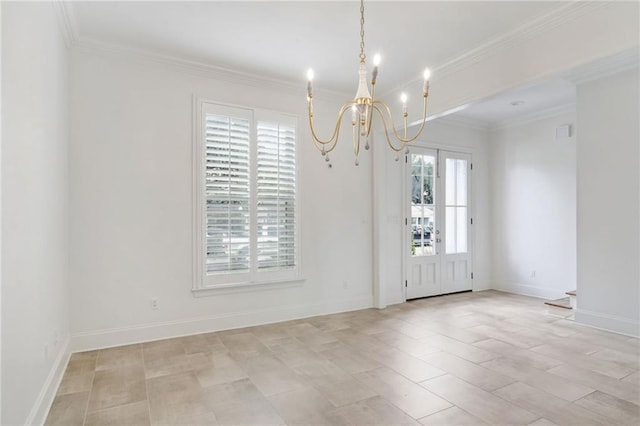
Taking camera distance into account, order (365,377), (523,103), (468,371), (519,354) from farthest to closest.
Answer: (523,103) → (519,354) → (468,371) → (365,377)

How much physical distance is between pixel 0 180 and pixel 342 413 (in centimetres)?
238

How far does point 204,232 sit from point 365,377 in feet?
7.76

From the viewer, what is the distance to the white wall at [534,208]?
5684 millimetres

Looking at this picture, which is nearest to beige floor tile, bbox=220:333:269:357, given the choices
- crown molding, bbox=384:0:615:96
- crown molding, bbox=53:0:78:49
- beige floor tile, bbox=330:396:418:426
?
beige floor tile, bbox=330:396:418:426

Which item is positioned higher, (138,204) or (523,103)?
(523,103)

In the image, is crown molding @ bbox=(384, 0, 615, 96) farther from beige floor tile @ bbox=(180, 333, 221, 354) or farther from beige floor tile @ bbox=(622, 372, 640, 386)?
beige floor tile @ bbox=(180, 333, 221, 354)

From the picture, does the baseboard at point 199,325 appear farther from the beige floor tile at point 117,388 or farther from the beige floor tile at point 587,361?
the beige floor tile at point 587,361

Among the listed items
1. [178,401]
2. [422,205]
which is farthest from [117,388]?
[422,205]

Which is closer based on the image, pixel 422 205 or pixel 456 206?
pixel 422 205

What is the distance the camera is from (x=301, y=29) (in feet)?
11.0

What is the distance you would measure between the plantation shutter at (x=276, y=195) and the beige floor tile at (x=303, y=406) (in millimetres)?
1989

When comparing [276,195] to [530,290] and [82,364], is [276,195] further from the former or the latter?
[530,290]

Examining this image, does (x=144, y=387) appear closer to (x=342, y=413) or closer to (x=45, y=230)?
(x=45, y=230)

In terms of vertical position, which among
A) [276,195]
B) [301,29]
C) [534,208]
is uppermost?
[301,29]
